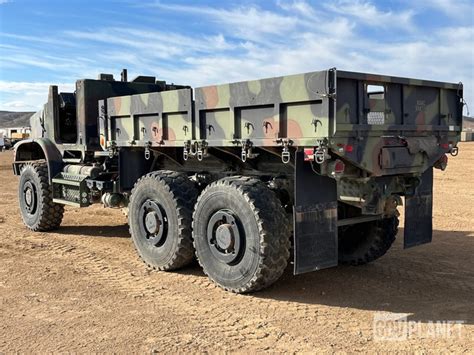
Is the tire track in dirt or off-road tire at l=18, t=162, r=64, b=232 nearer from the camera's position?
the tire track in dirt

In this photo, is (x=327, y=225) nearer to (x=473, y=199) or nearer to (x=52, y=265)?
(x=52, y=265)

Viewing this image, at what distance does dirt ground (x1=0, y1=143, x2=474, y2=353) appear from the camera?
4.11 m

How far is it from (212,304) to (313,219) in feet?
4.07

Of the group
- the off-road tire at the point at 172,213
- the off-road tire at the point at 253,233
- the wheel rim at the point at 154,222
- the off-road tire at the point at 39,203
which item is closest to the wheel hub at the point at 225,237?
the off-road tire at the point at 253,233

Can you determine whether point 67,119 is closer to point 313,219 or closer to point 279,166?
point 279,166

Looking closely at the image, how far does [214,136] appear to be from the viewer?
5.59 metres

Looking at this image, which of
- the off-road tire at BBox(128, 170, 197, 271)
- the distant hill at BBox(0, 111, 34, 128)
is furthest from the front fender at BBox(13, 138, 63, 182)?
the distant hill at BBox(0, 111, 34, 128)

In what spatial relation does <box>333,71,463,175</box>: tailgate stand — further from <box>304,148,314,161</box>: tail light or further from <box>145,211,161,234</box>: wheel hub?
<box>145,211,161,234</box>: wheel hub

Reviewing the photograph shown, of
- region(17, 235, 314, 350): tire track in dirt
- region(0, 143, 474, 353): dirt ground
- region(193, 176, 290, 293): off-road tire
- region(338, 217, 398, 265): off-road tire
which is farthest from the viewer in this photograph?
region(338, 217, 398, 265): off-road tire

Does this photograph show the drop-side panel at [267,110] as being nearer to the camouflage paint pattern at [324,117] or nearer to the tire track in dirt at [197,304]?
the camouflage paint pattern at [324,117]

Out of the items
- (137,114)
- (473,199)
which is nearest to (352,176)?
(137,114)

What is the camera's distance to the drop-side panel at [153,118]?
5.90 m

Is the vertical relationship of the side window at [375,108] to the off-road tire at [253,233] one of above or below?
above

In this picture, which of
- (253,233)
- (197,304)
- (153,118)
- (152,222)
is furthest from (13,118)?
(253,233)
